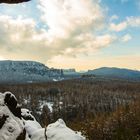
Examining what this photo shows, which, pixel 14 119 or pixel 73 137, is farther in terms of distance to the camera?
pixel 73 137

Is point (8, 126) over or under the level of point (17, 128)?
over

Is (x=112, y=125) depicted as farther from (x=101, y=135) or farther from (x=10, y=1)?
(x=10, y=1)

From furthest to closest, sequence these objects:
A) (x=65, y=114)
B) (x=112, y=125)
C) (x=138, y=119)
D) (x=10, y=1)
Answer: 1. (x=65, y=114)
2. (x=112, y=125)
3. (x=138, y=119)
4. (x=10, y=1)

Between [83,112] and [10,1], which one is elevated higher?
[10,1]

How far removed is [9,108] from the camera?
720 inches

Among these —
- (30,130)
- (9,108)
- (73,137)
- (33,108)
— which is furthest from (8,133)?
(33,108)

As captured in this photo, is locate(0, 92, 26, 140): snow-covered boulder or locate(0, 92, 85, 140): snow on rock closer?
locate(0, 92, 26, 140): snow-covered boulder

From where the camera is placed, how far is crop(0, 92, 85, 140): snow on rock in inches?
606

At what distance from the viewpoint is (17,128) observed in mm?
15703

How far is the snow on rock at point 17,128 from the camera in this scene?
50.5ft

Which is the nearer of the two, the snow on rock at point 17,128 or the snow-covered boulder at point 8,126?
the snow-covered boulder at point 8,126

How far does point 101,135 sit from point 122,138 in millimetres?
18390

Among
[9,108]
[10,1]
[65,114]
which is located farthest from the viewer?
[65,114]

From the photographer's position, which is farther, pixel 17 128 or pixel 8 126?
pixel 17 128
